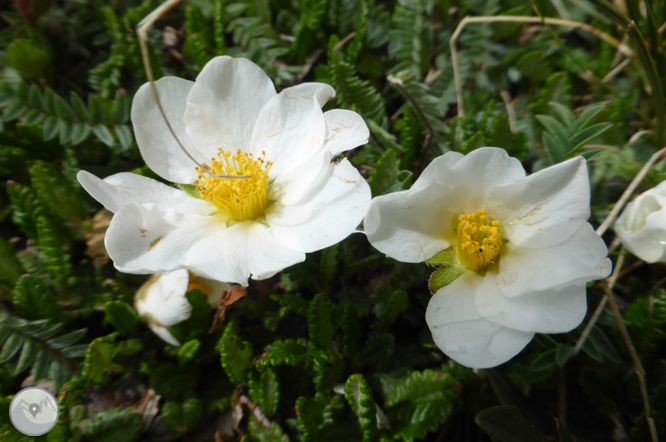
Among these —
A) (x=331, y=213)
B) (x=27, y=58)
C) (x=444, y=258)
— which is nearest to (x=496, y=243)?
(x=444, y=258)

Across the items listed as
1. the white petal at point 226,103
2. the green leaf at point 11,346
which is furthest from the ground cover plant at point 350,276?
A: the white petal at point 226,103

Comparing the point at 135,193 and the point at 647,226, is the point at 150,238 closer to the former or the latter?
the point at 135,193

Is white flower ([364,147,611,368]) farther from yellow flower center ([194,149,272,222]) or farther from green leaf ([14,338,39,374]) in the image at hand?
green leaf ([14,338,39,374])

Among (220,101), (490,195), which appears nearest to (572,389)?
(490,195)

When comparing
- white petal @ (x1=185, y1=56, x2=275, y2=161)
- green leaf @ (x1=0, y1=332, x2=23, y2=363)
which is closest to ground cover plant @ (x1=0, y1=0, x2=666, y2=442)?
green leaf @ (x1=0, y1=332, x2=23, y2=363)

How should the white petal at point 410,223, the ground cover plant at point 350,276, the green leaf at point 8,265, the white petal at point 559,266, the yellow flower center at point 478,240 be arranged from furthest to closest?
the green leaf at point 8,265 < the ground cover plant at point 350,276 < the yellow flower center at point 478,240 < the white petal at point 410,223 < the white petal at point 559,266

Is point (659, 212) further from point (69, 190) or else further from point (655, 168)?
point (69, 190)

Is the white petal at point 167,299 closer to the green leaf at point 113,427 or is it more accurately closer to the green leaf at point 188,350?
the green leaf at point 188,350

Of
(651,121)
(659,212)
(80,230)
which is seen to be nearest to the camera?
(659,212)
